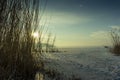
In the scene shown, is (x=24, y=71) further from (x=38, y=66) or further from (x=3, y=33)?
(x=3, y=33)

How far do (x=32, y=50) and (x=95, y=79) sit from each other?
916 millimetres

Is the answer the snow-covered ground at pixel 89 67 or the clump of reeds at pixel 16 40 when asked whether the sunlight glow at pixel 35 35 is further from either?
the snow-covered ground at pixel 89 67

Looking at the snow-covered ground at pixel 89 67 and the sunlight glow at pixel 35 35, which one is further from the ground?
the sunlight glow at pixel 35 35

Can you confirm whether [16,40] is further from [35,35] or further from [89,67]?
[89,67]

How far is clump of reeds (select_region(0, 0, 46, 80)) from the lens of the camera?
6.53 feet

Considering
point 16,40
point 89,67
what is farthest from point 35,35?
point 89,67

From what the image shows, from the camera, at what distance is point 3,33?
2027mm

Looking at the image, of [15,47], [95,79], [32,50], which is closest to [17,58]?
[15,47]

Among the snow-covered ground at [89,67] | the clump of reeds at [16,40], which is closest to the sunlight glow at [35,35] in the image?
the clump of reeds at [16,40]

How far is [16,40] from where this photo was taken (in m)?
2.37

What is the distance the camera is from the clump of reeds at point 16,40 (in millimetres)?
1991

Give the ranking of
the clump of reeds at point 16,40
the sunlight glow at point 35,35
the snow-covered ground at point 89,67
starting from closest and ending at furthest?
the clump of reeds at point 16,40, the sunlight glow at point 35,35, the snow-covered ground at point 89,67

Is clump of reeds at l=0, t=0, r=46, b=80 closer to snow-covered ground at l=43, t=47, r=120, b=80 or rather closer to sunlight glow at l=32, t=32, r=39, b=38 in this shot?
sunlight glow at l=32, t=32, r=39, b=38

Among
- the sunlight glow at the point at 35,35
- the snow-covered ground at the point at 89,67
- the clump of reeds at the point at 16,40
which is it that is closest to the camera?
the clump of reeds at the point at 16,40
